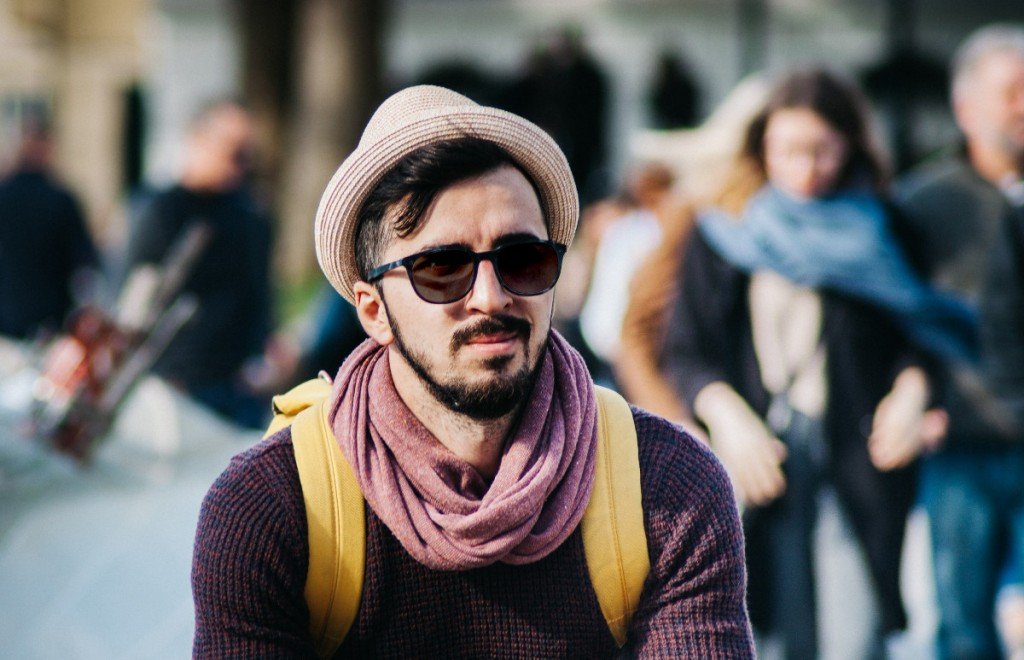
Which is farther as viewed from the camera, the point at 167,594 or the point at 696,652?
the point at 167,594

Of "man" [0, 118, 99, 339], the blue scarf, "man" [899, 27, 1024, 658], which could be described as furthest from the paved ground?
"man" [0, 118, 99, 339]

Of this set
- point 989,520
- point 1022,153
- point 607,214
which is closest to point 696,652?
point 989,520

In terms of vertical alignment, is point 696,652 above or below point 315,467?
below

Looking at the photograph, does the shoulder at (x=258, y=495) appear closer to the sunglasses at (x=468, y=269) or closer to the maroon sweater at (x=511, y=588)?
the maroon sweater at (x=511, y=588)

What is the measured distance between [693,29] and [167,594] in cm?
1893

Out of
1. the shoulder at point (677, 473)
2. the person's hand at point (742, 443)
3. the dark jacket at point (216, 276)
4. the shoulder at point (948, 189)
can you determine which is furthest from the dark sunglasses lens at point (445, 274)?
the dark jacket at point (216, 276)

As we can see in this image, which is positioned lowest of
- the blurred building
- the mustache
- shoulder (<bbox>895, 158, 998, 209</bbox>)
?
the mustache

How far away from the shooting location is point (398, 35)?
22812mm

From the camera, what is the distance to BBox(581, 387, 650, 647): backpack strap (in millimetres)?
2215

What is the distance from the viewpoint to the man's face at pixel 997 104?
4719 millimetres

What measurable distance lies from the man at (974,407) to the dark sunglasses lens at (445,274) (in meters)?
2.63

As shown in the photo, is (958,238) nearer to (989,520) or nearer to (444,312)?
(989,520)

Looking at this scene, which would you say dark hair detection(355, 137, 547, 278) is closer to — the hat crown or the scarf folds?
the hat crown

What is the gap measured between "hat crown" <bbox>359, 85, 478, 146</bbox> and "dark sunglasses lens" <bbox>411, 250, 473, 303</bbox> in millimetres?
207
